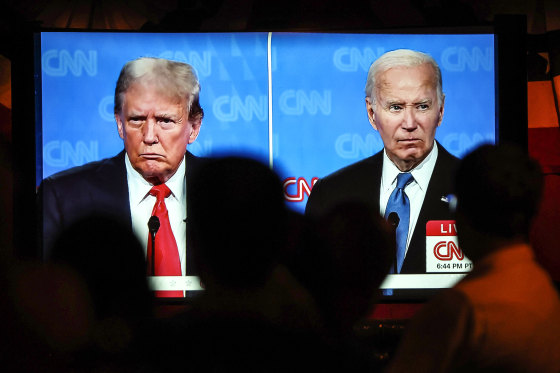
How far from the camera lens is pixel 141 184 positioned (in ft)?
7.80

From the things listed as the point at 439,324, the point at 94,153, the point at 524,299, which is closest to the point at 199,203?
the point at 439,324

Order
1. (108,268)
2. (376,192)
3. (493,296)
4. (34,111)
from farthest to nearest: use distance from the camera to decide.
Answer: (376,192) → (34,111) → (108,268) → (493,296)

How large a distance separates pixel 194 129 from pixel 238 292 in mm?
1539

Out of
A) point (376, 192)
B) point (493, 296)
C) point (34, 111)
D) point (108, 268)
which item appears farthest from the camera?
point (376, 192)

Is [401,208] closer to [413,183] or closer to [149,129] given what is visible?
[413,183]

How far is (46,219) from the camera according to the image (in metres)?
2.31

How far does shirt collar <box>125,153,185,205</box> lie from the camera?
2367 millimetres

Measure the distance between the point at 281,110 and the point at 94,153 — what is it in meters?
0.82

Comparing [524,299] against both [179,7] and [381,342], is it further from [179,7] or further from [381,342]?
[179,7]

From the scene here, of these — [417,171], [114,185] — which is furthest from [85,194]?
[417,171]

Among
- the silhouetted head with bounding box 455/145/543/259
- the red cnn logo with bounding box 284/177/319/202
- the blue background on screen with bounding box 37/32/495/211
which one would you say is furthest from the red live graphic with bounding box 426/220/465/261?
the silhouetted head with bounding box 455/145/543/259

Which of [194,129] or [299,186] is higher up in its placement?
[194,129]

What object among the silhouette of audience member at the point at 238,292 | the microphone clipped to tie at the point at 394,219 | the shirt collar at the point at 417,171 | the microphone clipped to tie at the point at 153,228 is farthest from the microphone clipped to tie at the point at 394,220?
→ the silhouette of audience member at the point at 238,292

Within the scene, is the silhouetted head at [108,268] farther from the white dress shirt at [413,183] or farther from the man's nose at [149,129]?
the white dress shirt at [413,183]
